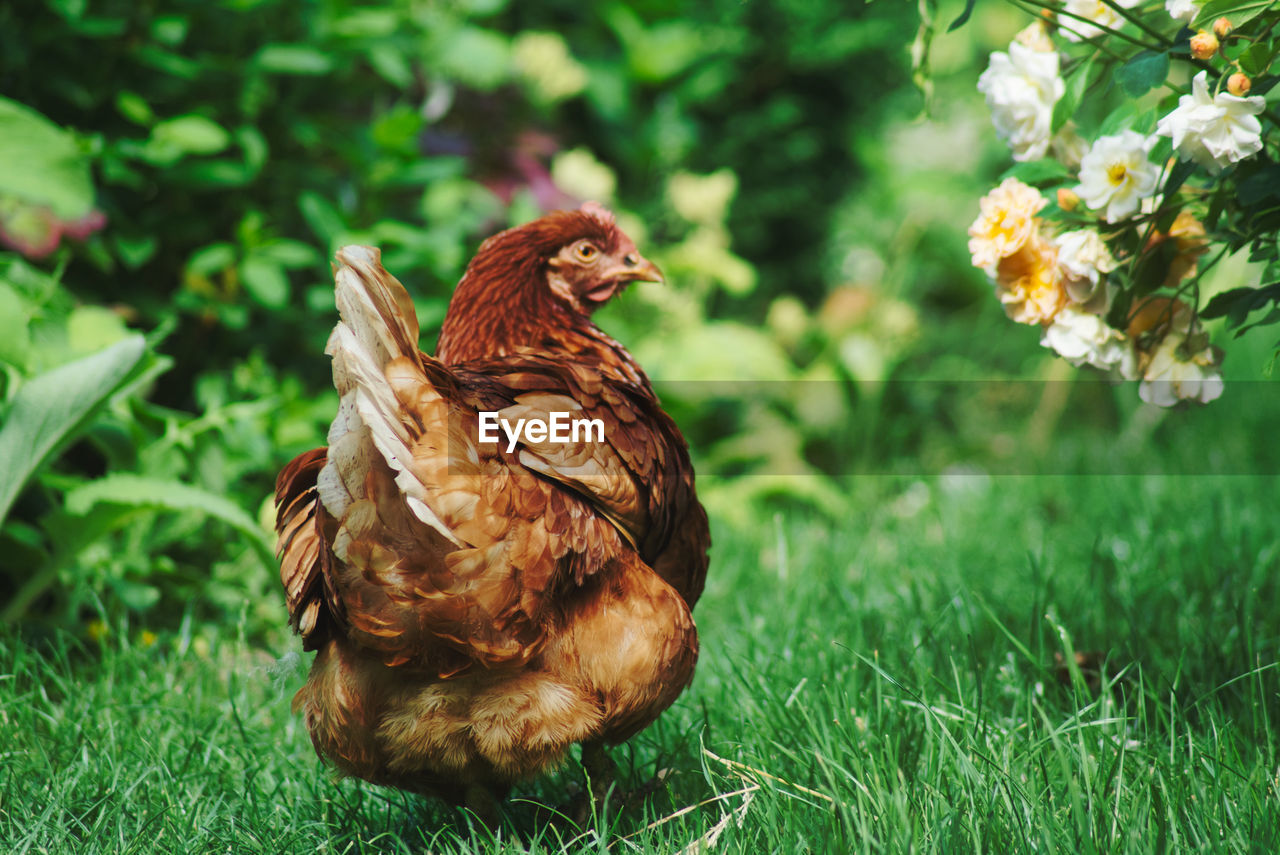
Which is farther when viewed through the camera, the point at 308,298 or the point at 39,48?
the point at 308,298

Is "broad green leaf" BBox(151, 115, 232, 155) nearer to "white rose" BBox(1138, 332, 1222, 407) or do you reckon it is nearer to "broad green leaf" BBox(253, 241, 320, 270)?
"broad green leaf" BBox(253, 241, 320, 270)

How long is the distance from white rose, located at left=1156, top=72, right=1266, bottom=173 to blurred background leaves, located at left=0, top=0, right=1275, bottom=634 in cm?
41

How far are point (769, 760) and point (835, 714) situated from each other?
14 centimetres

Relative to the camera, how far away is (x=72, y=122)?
9.28 feet

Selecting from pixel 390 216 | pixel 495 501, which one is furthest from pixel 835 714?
pixel 390 216

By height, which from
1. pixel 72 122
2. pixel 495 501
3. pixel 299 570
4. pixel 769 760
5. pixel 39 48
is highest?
pixel 39 48

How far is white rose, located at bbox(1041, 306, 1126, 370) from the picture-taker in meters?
1.60

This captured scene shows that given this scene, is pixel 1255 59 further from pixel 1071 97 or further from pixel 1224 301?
pixel 1224 301

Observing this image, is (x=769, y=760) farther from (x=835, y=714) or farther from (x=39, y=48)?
(x=39, y=48)

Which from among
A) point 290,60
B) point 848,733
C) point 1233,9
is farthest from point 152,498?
point 1233,9

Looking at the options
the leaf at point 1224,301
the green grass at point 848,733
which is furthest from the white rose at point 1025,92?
the green grass at point 848,733

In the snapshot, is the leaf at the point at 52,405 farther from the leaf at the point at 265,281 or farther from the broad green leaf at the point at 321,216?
the broad green leaf at the point at 321,216

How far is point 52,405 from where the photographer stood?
81.7 inches
